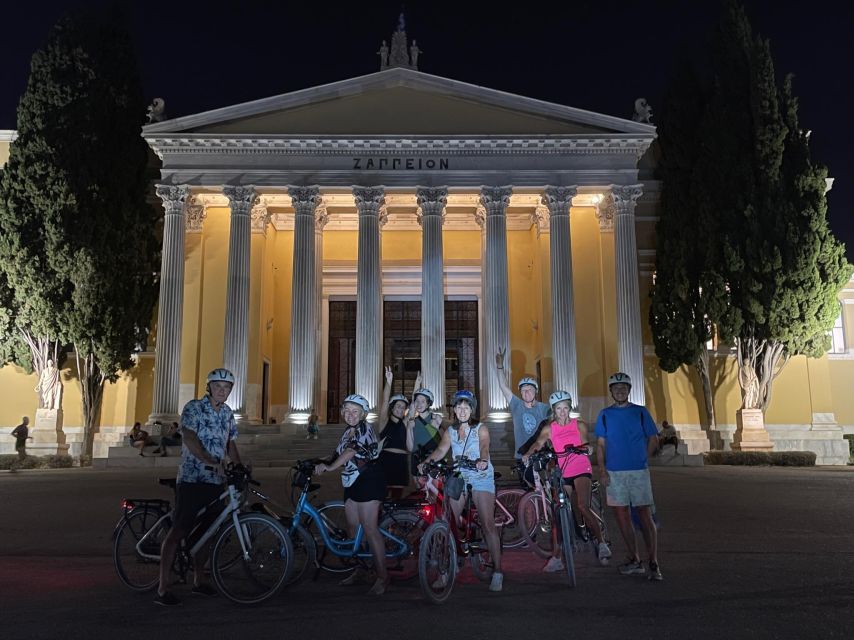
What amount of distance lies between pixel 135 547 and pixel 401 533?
7.55 ft

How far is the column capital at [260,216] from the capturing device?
26659 mm

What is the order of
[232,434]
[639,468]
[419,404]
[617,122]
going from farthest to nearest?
[617,122] → [419,404] → [639,468] → [232,434]

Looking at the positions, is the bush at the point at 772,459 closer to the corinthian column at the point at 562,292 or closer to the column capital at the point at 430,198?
the corinthian column at the point at 562,292

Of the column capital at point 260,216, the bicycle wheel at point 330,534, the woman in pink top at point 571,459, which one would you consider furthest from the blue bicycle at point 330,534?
the column capital at point 260,216

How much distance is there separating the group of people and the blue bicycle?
0.16 meters

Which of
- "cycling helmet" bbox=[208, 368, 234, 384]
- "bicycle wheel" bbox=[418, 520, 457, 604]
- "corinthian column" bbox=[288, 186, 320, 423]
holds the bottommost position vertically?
"bicycle wheel" bbox=[418, 520, 457, 604]

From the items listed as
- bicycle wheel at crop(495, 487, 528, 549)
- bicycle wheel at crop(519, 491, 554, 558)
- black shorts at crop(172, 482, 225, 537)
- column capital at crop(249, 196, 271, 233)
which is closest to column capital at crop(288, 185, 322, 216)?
column capital at crop(249, 196, 271, 233)

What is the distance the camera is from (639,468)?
6496 mm

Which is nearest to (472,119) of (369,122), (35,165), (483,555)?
(369,122)

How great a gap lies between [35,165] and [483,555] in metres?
22.4

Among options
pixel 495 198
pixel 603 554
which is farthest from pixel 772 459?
pixel 603 554

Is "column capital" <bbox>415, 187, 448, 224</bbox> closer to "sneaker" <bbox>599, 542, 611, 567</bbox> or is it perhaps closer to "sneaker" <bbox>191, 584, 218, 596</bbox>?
"sneaker" <bbox>599, 542, 611, 567</bbox>

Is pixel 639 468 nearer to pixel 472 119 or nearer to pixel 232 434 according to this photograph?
pixel 232 434

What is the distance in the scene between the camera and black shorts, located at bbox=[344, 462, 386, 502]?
19.4 ft
